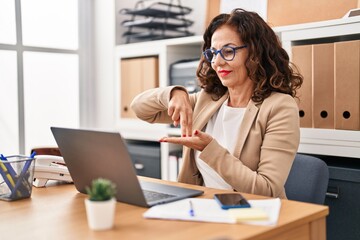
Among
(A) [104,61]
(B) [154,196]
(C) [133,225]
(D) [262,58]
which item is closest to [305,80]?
(D) [262,58]

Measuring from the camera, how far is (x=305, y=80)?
200 centimetres

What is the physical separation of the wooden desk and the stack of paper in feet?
0.06

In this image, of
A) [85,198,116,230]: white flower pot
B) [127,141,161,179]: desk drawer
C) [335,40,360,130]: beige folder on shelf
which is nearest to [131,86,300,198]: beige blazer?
[335,40,360,130]: beige folder on shelf

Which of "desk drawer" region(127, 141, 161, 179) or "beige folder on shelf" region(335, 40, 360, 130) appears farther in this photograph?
"desk drawer" region(127, 141, 161, 179)

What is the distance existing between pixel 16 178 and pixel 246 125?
0.76m

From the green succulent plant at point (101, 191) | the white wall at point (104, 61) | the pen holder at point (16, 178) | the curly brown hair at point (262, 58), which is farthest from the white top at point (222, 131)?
the white wall at point (104, 61)

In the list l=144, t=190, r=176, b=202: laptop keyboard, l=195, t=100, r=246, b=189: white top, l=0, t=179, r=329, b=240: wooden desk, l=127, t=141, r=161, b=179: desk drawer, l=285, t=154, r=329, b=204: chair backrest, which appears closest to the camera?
l=0, t=179, r=329, b=240: wooden desk

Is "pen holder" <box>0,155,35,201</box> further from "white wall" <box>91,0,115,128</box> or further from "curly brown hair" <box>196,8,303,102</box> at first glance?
"white wall" <box>91,0,115,128</box>

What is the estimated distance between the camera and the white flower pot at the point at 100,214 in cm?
98

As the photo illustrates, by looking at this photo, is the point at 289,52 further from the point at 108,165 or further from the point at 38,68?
the point at 38,68

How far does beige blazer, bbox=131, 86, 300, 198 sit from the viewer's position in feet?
4.75

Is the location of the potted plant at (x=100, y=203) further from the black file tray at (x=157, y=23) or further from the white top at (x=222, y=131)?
the black file tray at (x=157, y=23)

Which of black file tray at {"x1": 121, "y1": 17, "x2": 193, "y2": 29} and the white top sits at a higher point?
black file tray at {"x1": 121, "y1": 17, "x2": 193, "y2": 29}

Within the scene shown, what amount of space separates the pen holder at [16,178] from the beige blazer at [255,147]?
0.51 metres
